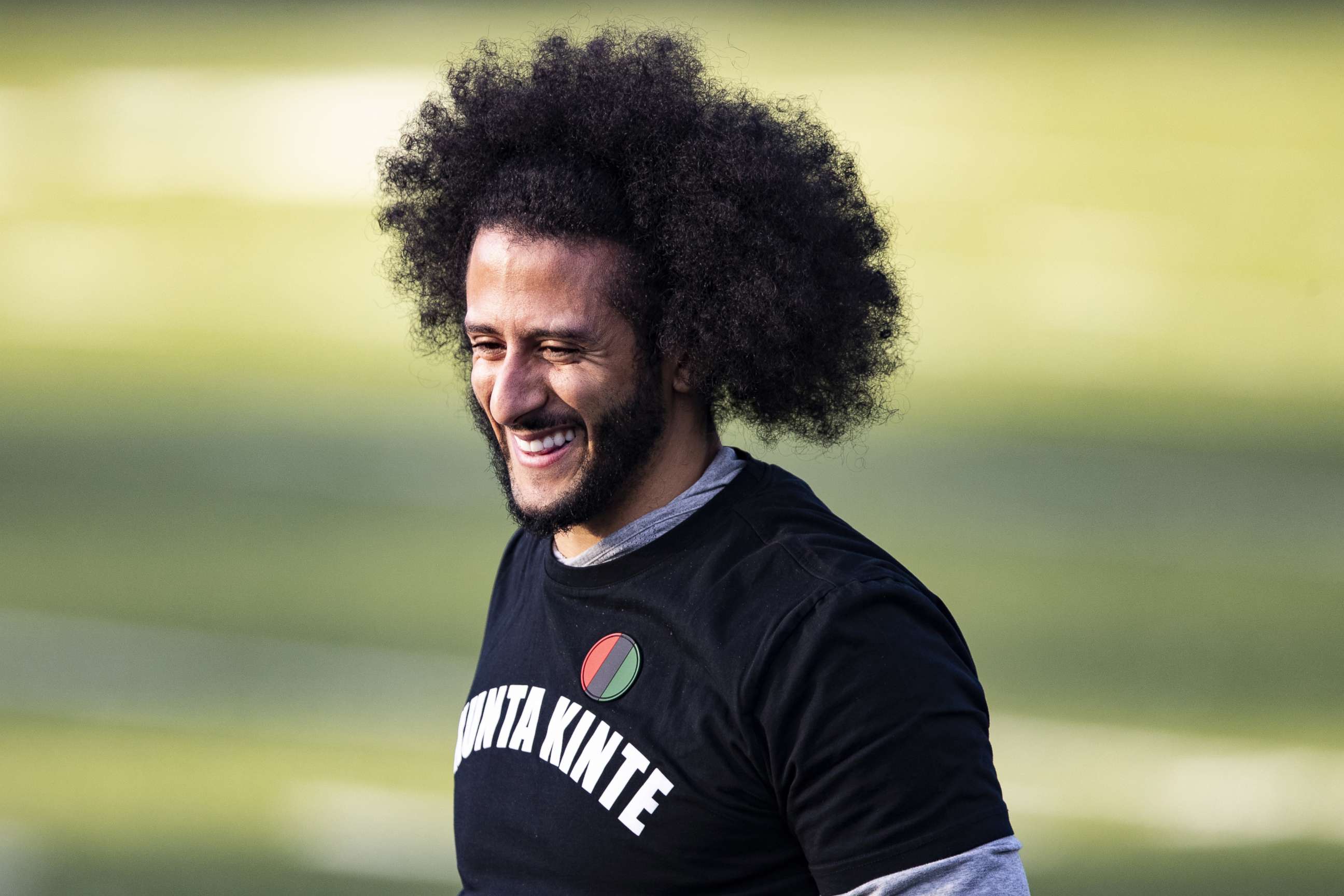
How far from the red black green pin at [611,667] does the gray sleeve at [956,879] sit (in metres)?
0.37

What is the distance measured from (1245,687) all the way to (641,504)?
377 cm

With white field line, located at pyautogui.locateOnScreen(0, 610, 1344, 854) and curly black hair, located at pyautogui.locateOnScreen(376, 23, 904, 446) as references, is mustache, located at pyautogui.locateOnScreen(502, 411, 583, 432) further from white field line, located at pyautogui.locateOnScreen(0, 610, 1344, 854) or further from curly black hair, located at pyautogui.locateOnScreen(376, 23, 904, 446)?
white field line, located at pyautogui.locateOnScreen(0, 610, 1344, 854)

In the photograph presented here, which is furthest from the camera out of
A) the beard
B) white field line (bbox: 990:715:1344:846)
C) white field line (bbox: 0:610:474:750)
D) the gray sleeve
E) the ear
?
white field line (bbox: 0:610:474:750)

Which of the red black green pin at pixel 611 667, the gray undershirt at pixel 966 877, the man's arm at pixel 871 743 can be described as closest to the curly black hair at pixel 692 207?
the red black green pin at pixel 611 667

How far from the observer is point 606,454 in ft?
5.49

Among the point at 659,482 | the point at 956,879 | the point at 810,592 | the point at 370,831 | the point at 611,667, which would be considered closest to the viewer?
the point at 956,879

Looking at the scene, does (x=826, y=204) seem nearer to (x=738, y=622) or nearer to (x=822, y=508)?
(x=822, y=508)

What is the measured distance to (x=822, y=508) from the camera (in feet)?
5.46

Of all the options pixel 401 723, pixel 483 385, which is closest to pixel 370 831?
pixel 401 723

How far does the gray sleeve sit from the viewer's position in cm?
133

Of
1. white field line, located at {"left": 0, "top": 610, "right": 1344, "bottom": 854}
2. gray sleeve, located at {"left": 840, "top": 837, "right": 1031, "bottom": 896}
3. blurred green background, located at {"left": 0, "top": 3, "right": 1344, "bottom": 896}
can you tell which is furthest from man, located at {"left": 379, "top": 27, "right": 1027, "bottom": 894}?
white field line, located at {"left": 0, "top": 610, "right": 1344, "bottom": 854}

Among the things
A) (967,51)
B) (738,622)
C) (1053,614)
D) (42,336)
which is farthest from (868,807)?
(42,336)

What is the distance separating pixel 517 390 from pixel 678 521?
26cm

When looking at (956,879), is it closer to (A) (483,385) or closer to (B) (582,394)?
(B) (582,394)
